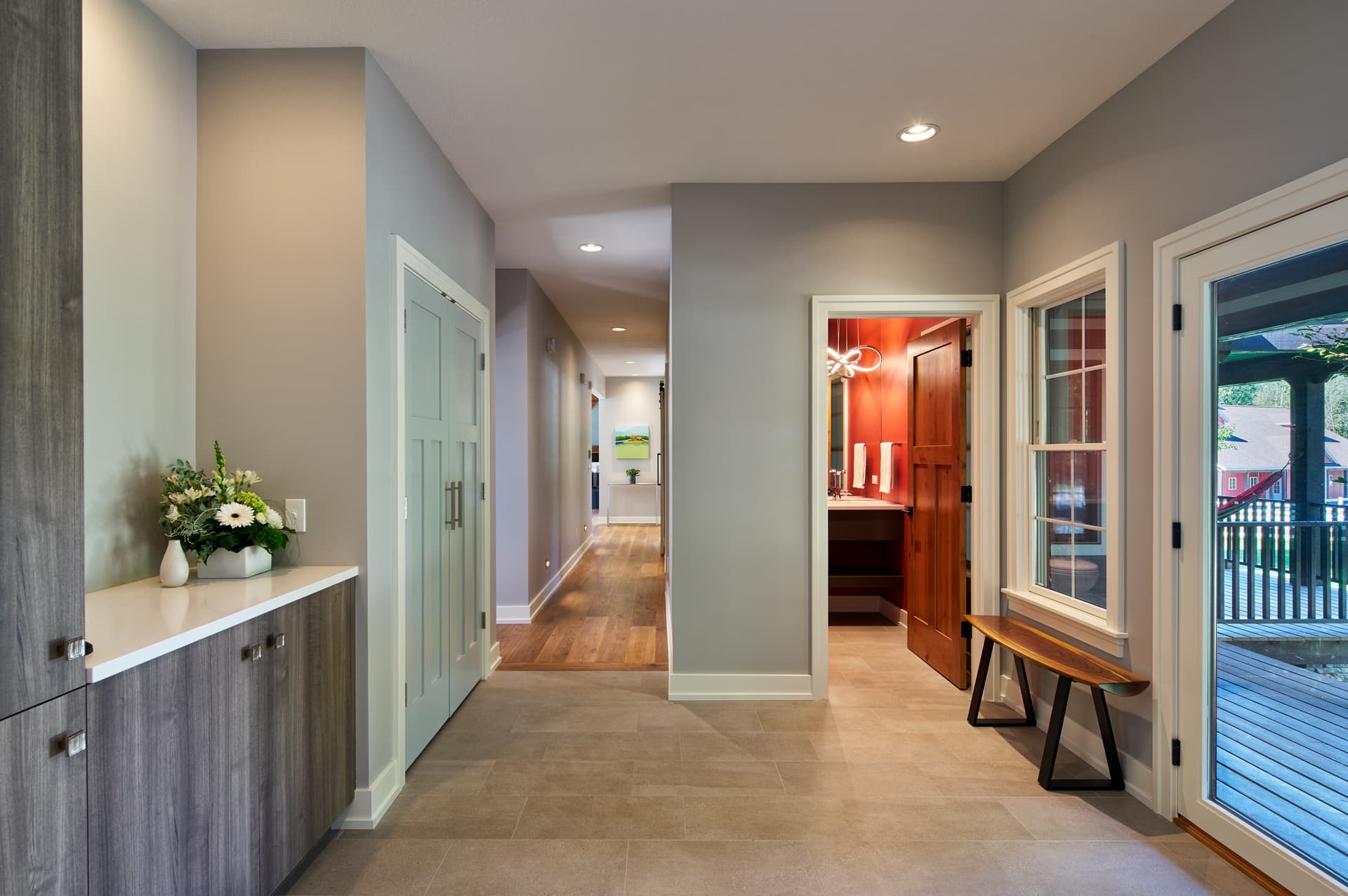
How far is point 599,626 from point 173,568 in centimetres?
335

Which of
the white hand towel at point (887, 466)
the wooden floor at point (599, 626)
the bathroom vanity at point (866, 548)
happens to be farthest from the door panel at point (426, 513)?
the white hand towel at point (887, 466)

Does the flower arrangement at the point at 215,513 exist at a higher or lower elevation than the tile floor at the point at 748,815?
higher

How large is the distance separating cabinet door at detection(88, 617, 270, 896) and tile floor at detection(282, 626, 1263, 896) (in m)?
0.51

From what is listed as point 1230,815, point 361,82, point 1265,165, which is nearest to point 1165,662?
point 1230,815

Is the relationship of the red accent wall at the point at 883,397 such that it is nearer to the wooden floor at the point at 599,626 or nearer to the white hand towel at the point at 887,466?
the white hand towel at the point at 887,466

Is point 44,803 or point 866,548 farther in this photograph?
point 866,548

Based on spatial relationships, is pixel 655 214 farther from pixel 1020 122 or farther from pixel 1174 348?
pixel 1174 348

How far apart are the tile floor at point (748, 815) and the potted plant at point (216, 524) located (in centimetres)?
98

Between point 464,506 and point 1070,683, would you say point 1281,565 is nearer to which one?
point 1070,683

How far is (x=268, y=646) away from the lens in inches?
70.6

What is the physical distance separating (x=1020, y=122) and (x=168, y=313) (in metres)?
3.30

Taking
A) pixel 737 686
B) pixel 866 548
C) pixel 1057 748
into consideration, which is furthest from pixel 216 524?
pixel 866 548

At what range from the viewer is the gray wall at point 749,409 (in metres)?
3.43

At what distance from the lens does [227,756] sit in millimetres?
1616
